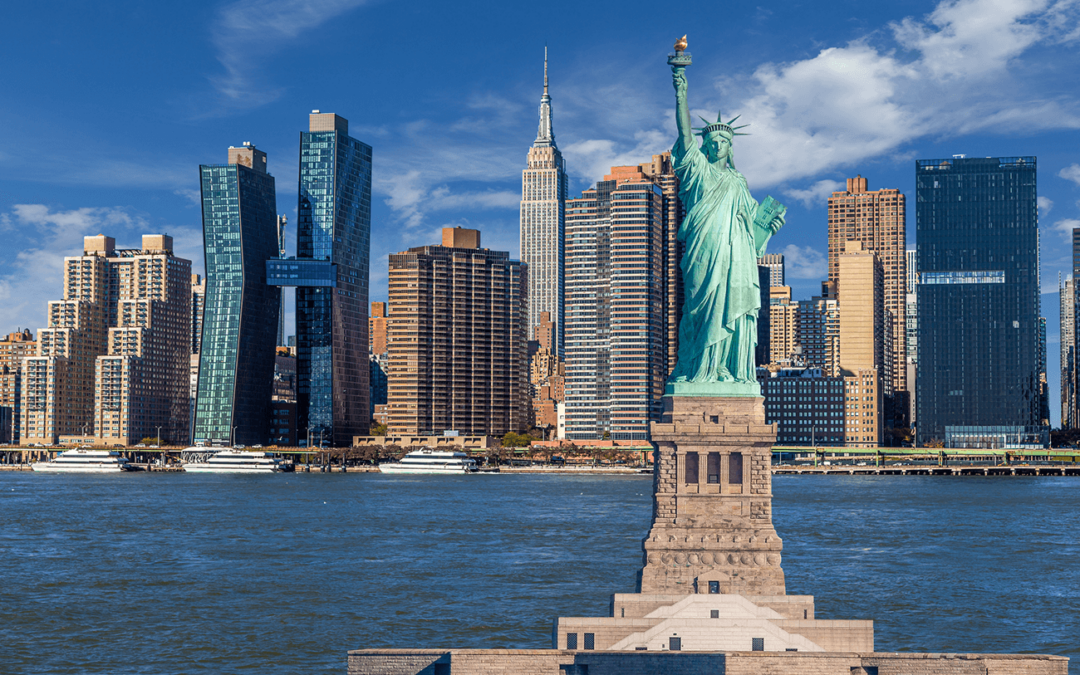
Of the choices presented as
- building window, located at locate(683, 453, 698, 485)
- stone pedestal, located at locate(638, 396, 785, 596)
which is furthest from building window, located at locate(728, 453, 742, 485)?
building window, located at locate(683, 453, 698, 485)

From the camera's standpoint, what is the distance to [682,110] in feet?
106

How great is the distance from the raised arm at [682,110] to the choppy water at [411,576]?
51.2 ft

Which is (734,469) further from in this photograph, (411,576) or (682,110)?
(411,576)

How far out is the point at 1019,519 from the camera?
94562 millimetres

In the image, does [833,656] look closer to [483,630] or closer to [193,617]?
[483,630]

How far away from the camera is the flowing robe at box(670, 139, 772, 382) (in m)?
32.2

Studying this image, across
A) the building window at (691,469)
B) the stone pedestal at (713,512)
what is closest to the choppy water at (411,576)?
the stone pedestal at (713,512)

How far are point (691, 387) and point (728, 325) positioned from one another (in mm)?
1882

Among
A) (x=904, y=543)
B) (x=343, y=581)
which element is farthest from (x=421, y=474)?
(x=343, y=581)

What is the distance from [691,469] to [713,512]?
1.13 meters

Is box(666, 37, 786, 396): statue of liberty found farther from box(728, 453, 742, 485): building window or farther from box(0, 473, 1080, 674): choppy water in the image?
box(0, 473, 1080, 674): choppy water

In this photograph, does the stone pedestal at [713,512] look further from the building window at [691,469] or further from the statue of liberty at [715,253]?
the statue of liberty at [715,253]

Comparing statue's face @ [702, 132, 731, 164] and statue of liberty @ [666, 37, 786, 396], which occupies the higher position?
statue's face @ [702, 132, 731, 164]

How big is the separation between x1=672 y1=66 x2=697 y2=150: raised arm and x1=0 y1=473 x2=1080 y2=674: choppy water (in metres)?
15.6
